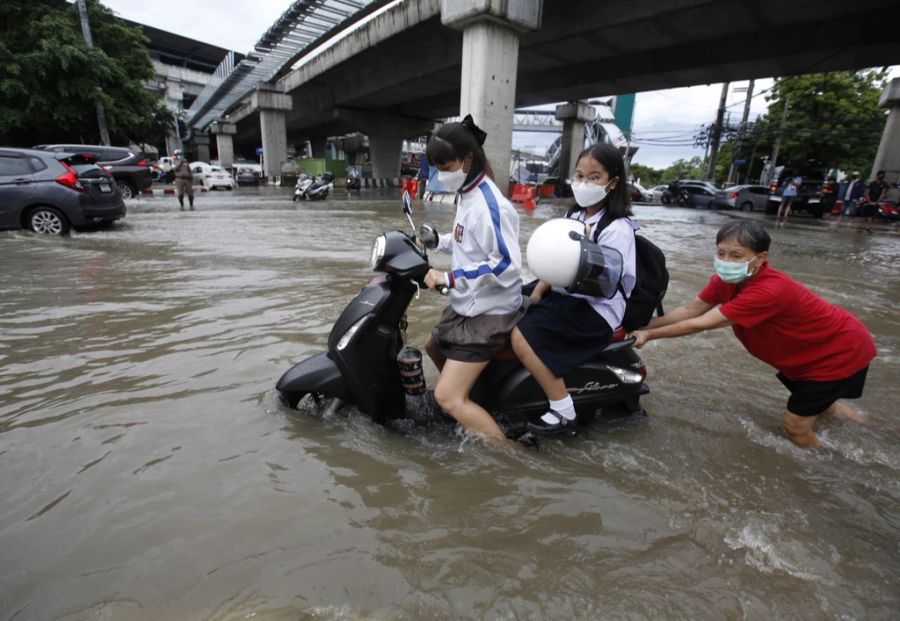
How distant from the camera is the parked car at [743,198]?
81.9 ft

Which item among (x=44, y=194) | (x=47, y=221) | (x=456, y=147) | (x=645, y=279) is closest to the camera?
(x=456, y=147)

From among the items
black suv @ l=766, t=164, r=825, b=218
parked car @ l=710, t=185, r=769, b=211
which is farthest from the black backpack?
parked car @ l=710, t=185, r=769, b=211

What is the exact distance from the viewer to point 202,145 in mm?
57656

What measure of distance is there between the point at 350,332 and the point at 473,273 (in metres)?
0.66

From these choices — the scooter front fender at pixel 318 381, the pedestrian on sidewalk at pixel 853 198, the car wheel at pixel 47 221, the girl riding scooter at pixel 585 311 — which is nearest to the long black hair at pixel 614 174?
the girl riding scooter at pixel 585 311

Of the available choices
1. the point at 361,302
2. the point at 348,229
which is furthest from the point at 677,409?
the point at 348,229

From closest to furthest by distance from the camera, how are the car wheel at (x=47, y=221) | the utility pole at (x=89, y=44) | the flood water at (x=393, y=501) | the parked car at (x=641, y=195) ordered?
the flood water at (x=393, y=501)
the car wheel at (x=47, y=221)
the utility pole at (x=89, y=44)
the parked car at (x=641, y=195)

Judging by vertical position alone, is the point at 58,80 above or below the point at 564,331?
above

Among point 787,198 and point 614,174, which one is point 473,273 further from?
point 787,198

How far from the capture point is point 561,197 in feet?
89.0

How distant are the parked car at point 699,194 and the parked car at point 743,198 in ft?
1.11

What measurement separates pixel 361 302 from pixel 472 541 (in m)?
1.18

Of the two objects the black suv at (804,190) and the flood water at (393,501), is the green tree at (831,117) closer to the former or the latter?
the black suv at (804,190)

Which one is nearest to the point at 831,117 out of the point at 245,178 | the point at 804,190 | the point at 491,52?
the point at 804,190
